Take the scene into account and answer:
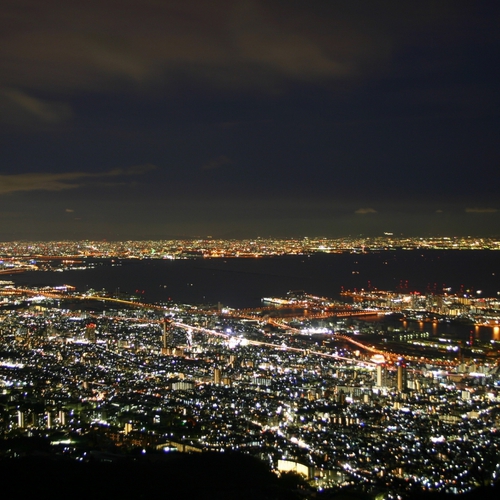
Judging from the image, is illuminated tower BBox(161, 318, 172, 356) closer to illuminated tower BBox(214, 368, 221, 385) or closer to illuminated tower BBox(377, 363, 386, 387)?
illuminated tower BBox(214, 368, 221, 385)

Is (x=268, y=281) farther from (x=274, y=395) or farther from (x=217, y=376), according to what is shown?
(x=274, y=395)

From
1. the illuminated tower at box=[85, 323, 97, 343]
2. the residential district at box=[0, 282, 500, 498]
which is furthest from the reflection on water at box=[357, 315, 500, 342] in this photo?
the illuminated tower at box=[85, 323, 97, 343]

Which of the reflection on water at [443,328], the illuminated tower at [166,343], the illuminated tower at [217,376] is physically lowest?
the reflection on water at [443,328]

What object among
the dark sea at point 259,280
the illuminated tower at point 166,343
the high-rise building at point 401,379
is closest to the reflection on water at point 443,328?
the high-rise building at point 401,379

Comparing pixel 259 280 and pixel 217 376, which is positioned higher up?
pixel 217 376

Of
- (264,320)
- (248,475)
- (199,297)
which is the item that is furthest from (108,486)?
(199,297)

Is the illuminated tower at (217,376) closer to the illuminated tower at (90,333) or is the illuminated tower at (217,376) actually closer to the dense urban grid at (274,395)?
the dense urban grid at (274,395)

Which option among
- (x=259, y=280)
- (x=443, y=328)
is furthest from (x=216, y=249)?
(x=443, y=328)
